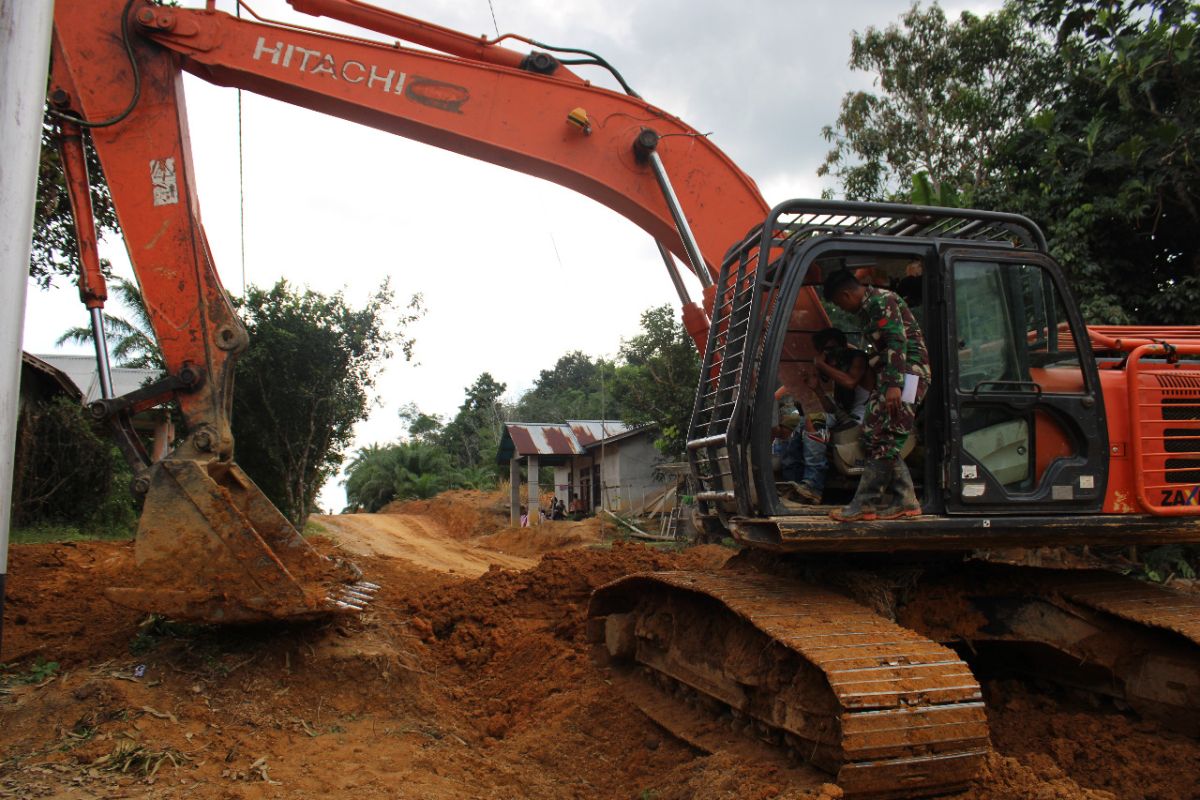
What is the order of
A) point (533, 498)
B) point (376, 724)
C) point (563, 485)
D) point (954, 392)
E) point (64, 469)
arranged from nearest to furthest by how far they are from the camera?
point (954, 392) → point (376, 724) → point (64, 469) → point (533, 498) → point (563, 485)

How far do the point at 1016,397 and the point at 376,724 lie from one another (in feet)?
12.6

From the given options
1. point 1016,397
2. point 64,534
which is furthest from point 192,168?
point 64,534

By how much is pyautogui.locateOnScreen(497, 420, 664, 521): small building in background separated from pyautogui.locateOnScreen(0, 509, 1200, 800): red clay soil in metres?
18.2

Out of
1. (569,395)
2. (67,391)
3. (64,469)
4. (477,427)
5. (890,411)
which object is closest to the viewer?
(890,411)

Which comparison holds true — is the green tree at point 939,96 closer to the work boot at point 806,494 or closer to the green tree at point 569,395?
the work boot at point 806,494

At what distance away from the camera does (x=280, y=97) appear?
19.0ft

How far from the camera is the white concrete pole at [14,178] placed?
2.36 meters

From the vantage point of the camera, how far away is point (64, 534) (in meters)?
13.5

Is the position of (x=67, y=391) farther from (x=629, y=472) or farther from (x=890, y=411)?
(x=890, y=411)

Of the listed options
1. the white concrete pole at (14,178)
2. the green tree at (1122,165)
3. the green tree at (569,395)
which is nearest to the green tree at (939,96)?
the green tree at (1122,165)

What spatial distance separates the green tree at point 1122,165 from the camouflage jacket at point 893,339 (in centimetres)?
915

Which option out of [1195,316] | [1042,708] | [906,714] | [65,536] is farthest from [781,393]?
[65,536]

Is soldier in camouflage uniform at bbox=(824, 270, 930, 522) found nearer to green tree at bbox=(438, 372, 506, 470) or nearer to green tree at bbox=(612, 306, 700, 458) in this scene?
green tree at bbox=(612, 306, 700, 458)

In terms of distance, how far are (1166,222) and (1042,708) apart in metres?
10.4
